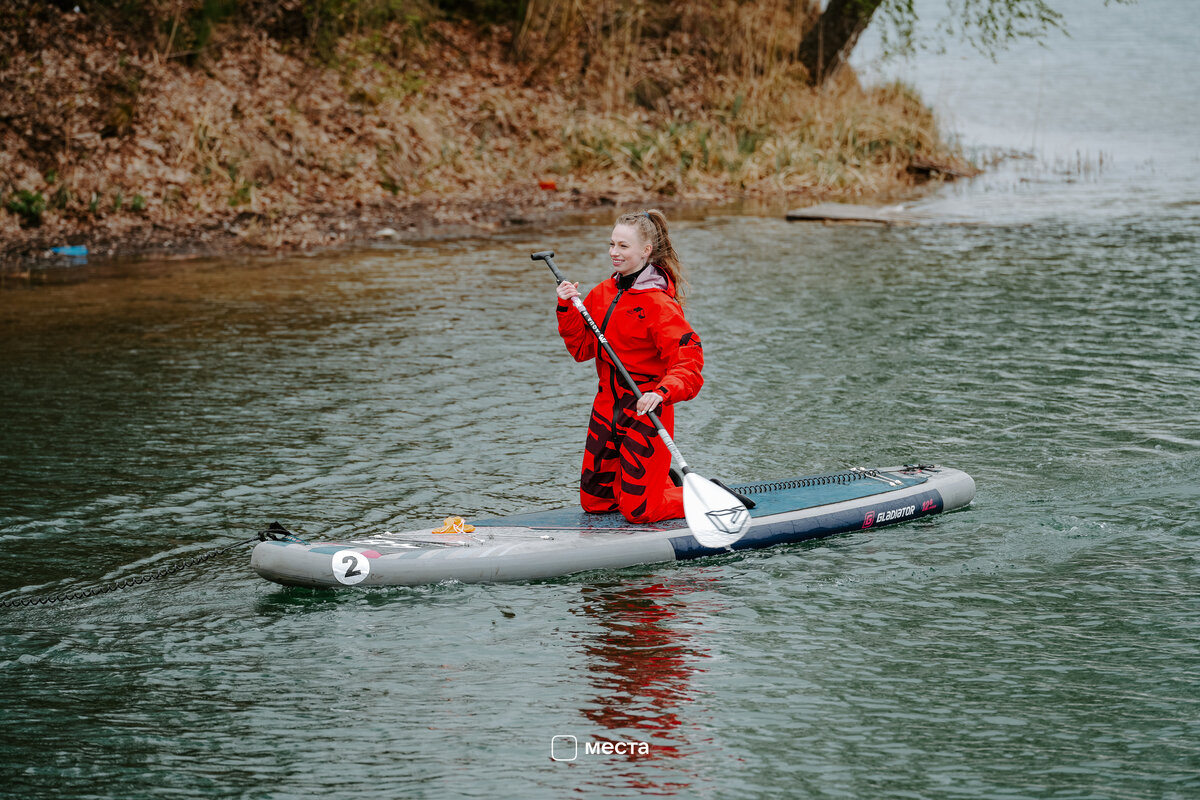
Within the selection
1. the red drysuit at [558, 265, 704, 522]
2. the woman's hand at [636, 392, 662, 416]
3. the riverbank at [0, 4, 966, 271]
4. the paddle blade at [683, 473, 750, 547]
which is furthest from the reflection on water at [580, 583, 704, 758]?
the riverbank at [0, 4, 966, 271]

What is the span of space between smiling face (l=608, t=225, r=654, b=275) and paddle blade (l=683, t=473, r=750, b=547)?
3.26 feet

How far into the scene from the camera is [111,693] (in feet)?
15.3

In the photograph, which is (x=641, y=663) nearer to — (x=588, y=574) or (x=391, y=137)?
(x=588, y=574)

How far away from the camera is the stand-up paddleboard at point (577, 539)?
218 inches

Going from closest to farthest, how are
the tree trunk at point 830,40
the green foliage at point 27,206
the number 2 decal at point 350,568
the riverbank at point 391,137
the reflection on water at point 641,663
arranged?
the reflection on water at point 641,663, the number 2 decal at point 350,568, the green foliage at point 27,206, the riverbank at point 391,137, the tree trunk at point 830,40

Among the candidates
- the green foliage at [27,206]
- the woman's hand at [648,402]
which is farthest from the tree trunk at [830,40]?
the woman's hand at [648,402]

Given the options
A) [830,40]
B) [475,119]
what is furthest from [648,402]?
[830,40]

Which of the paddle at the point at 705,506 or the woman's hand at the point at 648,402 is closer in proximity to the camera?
the woman's hand at the point at 648,402

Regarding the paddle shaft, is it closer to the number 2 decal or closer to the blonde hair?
the blonde hair

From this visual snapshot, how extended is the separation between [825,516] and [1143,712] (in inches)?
80.2

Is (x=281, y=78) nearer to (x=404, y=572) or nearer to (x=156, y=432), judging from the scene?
(x=156, y=432)

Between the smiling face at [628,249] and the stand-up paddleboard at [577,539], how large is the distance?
1.20 metres

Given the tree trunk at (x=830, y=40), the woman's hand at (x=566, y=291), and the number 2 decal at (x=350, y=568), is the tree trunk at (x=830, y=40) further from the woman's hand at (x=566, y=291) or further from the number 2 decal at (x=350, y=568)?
the number 2 decal at (x=350, y=568)

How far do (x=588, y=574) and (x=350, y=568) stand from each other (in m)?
1.05
